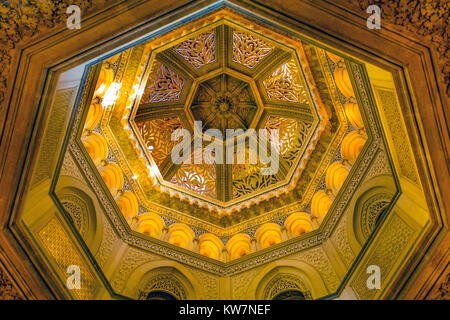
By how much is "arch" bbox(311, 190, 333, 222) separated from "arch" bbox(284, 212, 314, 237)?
0.46ft

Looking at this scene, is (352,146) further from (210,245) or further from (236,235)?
(210,245)

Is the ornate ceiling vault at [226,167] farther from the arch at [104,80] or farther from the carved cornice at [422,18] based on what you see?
the carved cornice at [422,18]

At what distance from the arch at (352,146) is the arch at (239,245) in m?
2.07

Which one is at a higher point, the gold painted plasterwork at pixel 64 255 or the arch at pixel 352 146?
the arch at pixel 352 146

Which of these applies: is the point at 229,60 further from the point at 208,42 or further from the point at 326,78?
the point at 326,78

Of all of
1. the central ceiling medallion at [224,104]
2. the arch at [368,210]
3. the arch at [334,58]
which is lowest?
the arch at [368,210]

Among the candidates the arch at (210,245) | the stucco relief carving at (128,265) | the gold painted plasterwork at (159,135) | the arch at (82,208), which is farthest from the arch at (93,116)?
the arch at (210,245)

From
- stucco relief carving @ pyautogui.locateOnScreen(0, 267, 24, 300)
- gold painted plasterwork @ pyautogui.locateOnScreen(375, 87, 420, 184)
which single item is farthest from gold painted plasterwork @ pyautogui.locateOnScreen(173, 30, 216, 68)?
stucco relief carving @ pyautogui.locateOnScreen(0, 267, 24, 300)

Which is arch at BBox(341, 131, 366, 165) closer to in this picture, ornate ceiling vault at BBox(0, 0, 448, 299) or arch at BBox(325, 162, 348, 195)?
ornate ceiling vault at BBox(0, 0, 448, 299)

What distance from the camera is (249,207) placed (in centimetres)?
618

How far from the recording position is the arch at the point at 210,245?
18.8 feet

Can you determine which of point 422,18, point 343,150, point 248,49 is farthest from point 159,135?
point 422,18

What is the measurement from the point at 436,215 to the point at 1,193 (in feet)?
12.0
